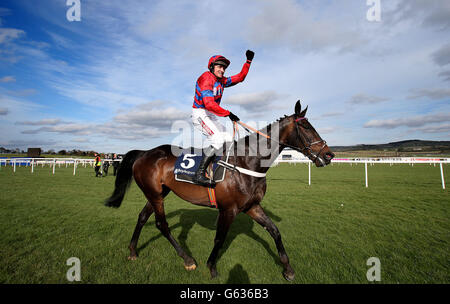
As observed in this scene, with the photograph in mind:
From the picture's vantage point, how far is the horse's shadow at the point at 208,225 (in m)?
4.60

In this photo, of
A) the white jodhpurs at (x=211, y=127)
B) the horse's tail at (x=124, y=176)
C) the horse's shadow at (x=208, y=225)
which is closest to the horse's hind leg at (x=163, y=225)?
the horse's shadow at (x=208, y=225)

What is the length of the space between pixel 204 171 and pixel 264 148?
3.69 feet

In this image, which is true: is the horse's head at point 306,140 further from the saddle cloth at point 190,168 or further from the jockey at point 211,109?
the saddle cloth at point 190,168

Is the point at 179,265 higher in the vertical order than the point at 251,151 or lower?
lower

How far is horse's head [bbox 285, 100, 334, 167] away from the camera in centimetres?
363

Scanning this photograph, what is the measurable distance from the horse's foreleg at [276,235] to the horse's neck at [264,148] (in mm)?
780

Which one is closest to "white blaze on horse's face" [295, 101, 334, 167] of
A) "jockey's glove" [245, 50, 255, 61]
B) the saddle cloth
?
"jockey's glove" [245, 50, 255, 61]

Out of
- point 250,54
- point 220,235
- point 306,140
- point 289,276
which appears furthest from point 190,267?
point 250,54

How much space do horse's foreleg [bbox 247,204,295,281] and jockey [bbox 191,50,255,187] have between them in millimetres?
984

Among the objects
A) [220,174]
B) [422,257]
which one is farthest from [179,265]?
[422,257]
